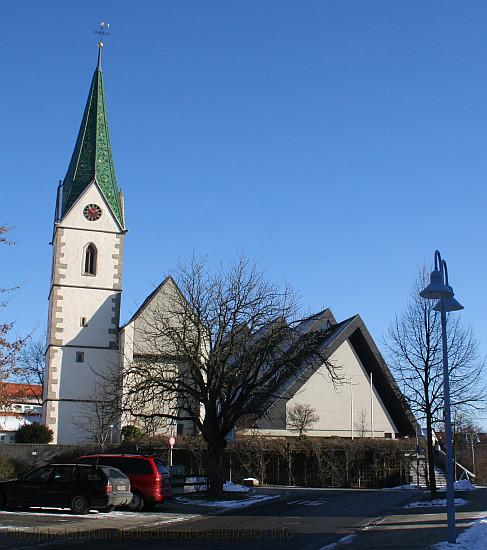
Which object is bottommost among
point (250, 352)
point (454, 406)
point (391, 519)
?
point (391, 519)

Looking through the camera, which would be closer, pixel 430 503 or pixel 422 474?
pixel 430 503

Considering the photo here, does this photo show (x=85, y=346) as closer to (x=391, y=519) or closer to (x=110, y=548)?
(x=391, y=519)

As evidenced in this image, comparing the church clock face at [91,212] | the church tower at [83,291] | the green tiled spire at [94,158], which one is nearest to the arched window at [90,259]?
the church tower at [83,291]

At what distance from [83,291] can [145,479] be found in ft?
94.8

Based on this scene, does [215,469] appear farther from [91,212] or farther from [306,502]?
[91,212]

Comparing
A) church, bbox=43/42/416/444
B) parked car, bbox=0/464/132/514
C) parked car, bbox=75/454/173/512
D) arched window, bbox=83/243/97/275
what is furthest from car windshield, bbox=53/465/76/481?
arched window, bbox=83/243/97/275

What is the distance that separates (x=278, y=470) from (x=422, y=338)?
18965mm

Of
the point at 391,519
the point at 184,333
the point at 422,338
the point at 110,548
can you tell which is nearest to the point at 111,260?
the point at 184,333

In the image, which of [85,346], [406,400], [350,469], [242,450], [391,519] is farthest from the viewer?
[85,346]

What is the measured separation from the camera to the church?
4766cm

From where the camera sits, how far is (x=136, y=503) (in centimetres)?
2209

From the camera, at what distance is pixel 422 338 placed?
87.7 feet

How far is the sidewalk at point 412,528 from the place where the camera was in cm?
1459

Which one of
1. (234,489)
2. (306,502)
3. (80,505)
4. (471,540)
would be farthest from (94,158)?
(471,540)
